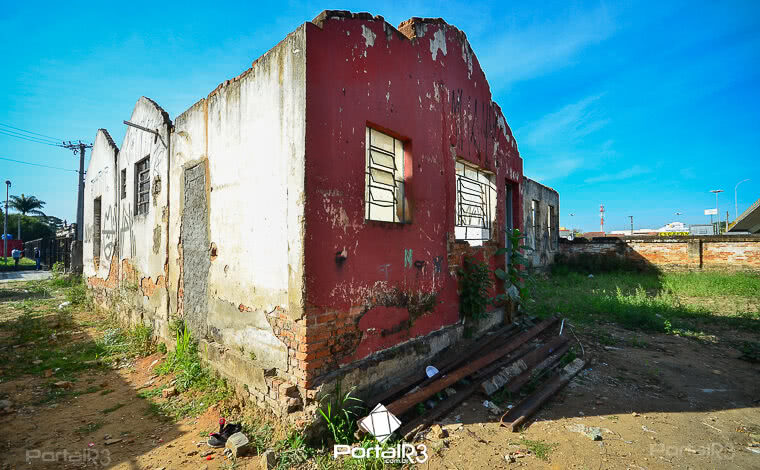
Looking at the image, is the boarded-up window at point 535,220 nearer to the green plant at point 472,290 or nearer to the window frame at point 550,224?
the window frame at point 550,224

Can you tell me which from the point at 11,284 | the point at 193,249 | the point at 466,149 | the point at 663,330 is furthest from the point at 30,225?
the point at 663,330

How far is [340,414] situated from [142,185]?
5.91 meters

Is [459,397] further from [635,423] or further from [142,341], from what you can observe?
[142,341]

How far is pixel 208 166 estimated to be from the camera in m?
4.41

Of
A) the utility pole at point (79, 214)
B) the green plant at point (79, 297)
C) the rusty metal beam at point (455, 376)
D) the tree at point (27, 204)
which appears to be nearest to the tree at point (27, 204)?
the tree at point (27, 204)

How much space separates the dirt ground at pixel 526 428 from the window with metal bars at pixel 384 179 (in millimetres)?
2289

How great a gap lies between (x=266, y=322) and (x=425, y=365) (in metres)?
2.03

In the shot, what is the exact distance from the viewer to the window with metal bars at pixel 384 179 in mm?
3904

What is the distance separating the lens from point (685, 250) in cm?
1305

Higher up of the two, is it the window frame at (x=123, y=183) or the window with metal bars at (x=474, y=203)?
the window frame at (x=123, y=183)

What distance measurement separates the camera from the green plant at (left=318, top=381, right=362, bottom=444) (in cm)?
302

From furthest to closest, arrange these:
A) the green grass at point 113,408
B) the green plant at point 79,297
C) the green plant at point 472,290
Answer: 1. the green plant at point 79,297
2. the green plant at point 472,290
3. the green grass at point 113,408

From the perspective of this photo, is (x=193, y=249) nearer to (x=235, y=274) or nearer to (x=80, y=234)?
(x=235, y=274)

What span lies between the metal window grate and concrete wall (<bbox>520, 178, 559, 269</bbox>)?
368 inches
